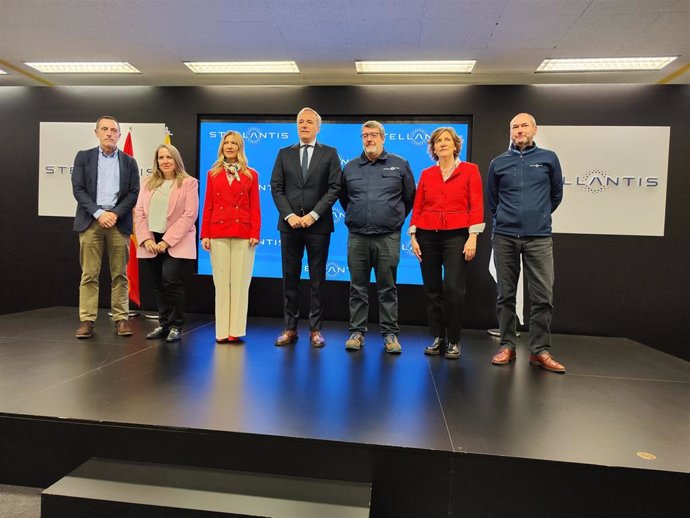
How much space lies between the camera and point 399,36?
11.7ft

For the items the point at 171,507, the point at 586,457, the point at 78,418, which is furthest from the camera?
the point at 78,418

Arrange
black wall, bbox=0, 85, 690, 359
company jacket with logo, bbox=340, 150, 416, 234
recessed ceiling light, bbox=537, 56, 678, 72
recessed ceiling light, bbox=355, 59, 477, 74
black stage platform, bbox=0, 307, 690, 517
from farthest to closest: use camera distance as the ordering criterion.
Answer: black wall, bbox=0, 85, 690, 359 < recessed ceiling light, bbox=355, 59, 477, 74 < recessed ceiling light, bbox=537, 56, 678, 72 < company jacket with logo, bbox=340, 150, 416, 234 < black stage platform, bbox=0, 307, 690, 517

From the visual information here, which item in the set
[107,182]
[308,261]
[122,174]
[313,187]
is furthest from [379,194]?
[107,182]

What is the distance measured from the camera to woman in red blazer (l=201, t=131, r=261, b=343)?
320cm

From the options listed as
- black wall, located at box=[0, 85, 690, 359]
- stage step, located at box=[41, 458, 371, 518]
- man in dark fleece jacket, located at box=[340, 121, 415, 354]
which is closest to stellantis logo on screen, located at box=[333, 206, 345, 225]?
black wall, located at box=[0, 85, 690, 359]

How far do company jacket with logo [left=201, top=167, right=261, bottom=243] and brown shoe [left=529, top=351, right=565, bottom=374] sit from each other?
7.60 feet

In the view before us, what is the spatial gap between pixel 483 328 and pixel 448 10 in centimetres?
306

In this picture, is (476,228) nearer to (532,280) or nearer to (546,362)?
(532,280)

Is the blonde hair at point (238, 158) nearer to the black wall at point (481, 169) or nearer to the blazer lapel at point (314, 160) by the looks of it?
the blazer lapel at point (314, 160)

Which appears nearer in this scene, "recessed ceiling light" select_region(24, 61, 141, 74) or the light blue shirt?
the light blue shirt

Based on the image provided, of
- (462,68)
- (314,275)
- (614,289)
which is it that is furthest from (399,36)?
(614,289)

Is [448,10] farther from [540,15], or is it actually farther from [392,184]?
[392,184]

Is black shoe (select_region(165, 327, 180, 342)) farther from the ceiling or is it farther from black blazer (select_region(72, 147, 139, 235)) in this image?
the ceiling

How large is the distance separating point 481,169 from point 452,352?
2.22 m
